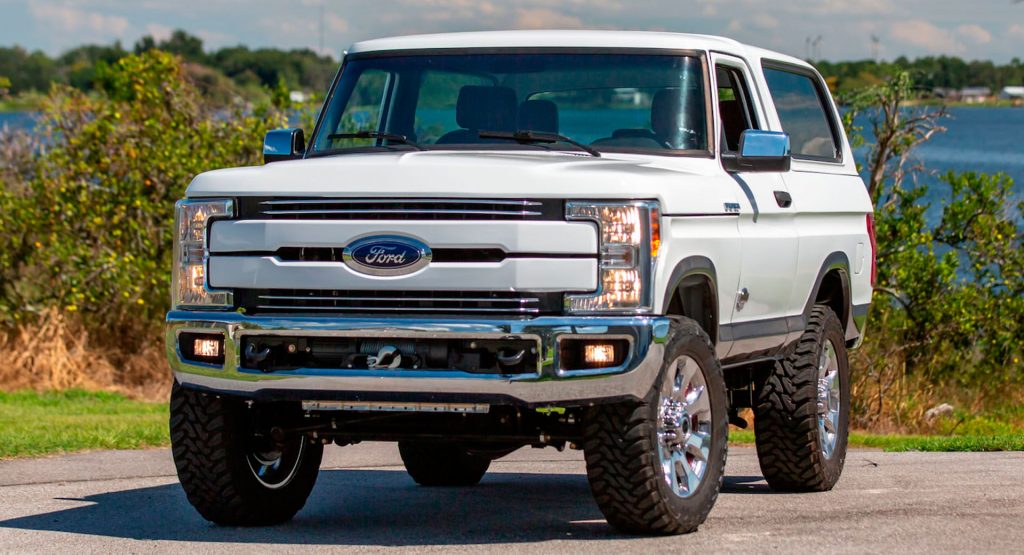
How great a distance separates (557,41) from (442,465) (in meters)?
2.57

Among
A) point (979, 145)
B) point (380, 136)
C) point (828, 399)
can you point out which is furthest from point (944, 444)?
point (979, 145)

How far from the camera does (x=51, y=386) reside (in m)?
16.8

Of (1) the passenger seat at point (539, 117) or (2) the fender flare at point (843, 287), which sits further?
(2) the fender flare at point (843, 287)

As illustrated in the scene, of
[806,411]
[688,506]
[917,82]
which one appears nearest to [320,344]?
[688,506]

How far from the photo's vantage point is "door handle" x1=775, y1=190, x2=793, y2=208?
8.37m

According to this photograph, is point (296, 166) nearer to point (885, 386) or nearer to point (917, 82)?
point (885, 386)

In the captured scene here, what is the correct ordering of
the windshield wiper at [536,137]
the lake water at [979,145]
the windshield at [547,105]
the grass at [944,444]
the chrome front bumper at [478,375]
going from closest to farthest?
the chrome front bumper at [478,375] < the windshield wiper at [536,137] < the windshield at [547,105] < the grass at [944,444] < the lake water at [979,145]

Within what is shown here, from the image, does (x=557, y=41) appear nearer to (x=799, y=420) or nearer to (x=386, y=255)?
(x=386, y=255)

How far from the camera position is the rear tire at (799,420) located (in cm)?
879

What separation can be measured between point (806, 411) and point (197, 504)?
319 centimetres

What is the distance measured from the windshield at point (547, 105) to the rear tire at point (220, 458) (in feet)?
4.66

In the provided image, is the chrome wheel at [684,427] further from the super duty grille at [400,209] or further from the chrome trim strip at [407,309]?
the super duty grille at [400,209]

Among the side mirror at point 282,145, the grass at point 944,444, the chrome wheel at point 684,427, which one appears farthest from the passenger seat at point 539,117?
the grass at point 944,444

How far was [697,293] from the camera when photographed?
295 inches
